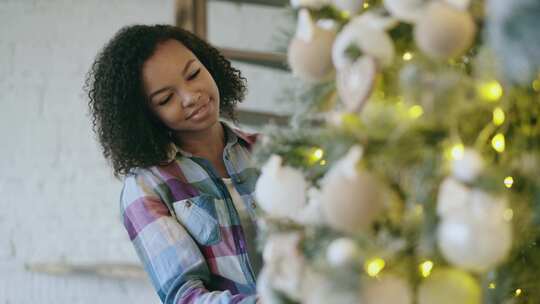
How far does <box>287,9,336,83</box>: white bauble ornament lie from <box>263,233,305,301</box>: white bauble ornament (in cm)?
17

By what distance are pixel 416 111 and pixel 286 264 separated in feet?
0.65

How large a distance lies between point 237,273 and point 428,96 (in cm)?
74

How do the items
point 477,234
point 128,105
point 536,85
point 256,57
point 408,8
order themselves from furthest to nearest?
point 256,57 < point 128,105 < point 536,85 < point 408,8 < point 477,234

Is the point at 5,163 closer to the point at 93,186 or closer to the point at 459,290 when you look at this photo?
the point at 93,186

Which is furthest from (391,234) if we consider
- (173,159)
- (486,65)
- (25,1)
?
(25,1)

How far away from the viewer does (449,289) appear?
2.70ft

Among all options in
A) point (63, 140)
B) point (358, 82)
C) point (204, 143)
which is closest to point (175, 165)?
point (204, 143)

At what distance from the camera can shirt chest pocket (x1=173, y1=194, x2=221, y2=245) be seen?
1490mm

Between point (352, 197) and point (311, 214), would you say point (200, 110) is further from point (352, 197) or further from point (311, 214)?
point (352, 197)

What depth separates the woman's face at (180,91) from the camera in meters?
1.51

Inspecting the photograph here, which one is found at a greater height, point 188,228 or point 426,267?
point 426,267

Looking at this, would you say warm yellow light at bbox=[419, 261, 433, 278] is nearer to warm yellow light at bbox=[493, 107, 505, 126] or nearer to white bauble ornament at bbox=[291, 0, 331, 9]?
warm yellow light at bbox=[493, 107, 505, 126]

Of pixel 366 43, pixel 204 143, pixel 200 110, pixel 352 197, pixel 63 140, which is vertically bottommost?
pixel 63 140

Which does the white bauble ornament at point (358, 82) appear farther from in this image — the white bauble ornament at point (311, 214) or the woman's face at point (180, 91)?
the woman's face at point (180, 91)
